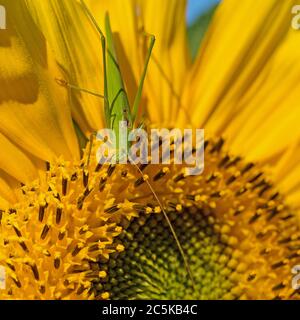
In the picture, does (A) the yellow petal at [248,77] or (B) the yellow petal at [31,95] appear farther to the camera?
(A) the yellow petal at [248,77]

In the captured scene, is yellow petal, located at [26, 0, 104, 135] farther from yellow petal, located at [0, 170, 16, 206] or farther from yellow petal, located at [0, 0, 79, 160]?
yellow petal, located at [0, 170, 16, 206]

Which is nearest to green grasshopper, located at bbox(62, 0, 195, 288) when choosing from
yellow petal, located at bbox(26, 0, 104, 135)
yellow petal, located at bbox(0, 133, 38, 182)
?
yellow petal, located at bbox(26, 0, 104, 135)

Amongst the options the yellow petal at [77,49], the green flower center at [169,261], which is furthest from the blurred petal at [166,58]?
the green flower center at [169,261]

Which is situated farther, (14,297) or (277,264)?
(277,264)

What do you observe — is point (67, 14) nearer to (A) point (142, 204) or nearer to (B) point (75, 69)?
(B) point (75, 69)

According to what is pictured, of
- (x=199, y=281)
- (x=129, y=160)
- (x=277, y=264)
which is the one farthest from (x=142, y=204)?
(x=277, y=264)

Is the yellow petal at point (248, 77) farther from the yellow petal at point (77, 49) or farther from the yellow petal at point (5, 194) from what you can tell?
the yellow petal at point (5, 194)
